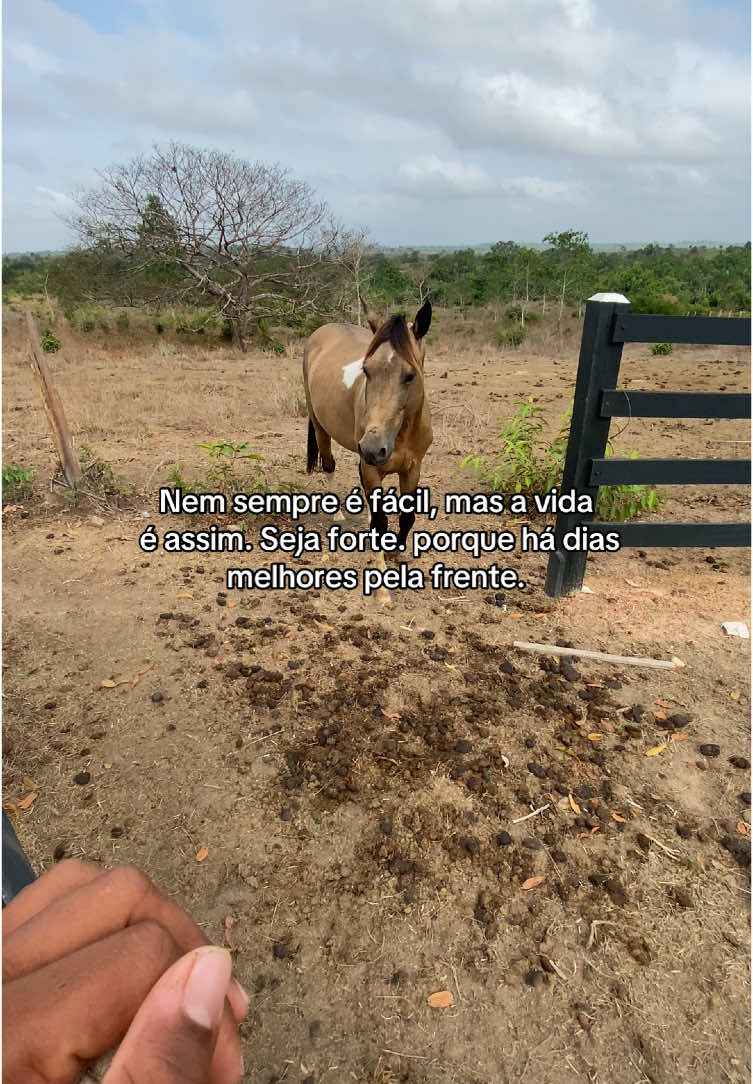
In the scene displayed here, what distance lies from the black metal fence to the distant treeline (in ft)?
67.6

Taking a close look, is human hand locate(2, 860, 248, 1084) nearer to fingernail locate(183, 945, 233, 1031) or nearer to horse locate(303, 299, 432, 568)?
fingernail locate(183, 945, 233, 1031)

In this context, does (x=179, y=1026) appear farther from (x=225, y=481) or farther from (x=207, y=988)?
(x=225, y=481)

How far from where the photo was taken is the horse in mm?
3625

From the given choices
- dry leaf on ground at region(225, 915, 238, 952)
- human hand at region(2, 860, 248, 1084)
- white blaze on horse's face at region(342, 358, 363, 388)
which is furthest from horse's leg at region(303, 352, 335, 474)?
human hand at region(2, 860, 248, 1084)

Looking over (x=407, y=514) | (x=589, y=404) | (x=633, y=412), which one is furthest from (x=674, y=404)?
Answer: (x=407, y=514)

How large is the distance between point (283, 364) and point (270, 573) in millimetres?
13720

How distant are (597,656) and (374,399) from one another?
2171mm

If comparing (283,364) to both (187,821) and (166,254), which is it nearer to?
(166,254)

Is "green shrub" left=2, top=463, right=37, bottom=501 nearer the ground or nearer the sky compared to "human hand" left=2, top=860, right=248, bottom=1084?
nearer the ground

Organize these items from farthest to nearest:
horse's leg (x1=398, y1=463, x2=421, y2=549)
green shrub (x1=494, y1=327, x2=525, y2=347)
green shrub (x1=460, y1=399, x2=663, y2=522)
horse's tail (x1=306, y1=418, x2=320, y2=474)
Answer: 1. green shrub (x1=494, y1=327, x2=525, y2=347)
2. horse's tail (x1=306, y1=418, x2=320, y2=474)
3. green shrub (x1=460, y1=399, x2=663, y2=522)
4. horse's leg (x1=398, y1=463, x2=421, y2=549)

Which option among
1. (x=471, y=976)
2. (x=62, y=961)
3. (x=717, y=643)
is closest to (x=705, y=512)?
(x=717, y=643)

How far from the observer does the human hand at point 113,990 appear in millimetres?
537

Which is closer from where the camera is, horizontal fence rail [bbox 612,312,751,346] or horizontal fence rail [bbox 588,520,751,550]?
horizontal fence rail [bbox 612,312,751,346]

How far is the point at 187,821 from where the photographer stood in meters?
2.34
